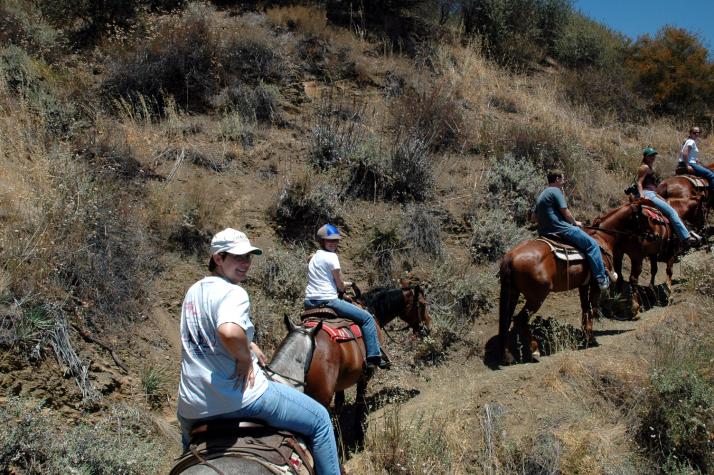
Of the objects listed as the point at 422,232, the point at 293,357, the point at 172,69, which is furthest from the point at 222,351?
the point at 172,69

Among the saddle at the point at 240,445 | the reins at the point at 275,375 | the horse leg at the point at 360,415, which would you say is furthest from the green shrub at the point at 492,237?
the saddle at the point at 240,445

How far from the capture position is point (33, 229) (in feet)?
23.8

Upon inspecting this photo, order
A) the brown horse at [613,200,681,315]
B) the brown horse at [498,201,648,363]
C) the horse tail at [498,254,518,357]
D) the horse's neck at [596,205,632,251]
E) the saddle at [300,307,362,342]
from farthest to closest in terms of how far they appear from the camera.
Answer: the brown horse at [613,200,681,315], the horse's neck at [596,205,632,251], the horse tail at [498,254,518,357], the brown horse at [498,201,648,363], the saddle at [300,307,362,342]

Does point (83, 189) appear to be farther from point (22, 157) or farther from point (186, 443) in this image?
point (186, 443)

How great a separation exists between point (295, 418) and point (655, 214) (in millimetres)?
9673

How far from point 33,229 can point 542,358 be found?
7651 mm

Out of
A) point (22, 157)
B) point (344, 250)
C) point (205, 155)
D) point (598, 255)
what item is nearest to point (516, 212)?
point (598, 255)

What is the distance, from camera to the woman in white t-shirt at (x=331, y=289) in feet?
23.2

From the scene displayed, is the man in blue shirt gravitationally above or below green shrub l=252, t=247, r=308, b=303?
above

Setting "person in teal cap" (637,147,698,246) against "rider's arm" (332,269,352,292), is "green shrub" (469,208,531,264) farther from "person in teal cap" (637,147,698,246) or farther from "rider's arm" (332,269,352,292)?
"rider's arm" (332,269,352,292)

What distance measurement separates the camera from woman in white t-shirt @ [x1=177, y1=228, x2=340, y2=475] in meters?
3.69

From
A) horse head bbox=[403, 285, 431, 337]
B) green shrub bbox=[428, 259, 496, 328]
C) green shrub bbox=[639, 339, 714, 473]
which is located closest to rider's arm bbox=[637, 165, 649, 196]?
green shrub bbox=[428, 259, 496, 328]

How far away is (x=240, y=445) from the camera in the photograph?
12.9 ft

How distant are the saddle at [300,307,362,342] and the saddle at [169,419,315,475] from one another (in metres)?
2.56
